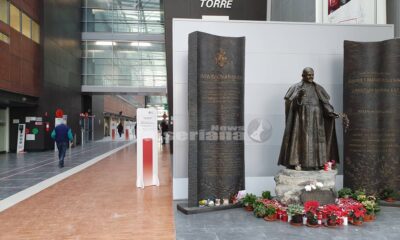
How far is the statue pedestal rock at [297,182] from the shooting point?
17.9ft

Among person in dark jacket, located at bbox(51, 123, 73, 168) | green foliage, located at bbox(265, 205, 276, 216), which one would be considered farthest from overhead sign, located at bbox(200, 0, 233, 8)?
green foliage, located at bbox(265, 205, 276, 216)

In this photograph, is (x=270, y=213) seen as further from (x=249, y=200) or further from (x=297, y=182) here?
(x=297, y=182)

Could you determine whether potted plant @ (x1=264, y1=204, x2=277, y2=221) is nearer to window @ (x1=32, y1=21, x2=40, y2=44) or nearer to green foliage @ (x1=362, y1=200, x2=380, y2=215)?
green foliage @ (x1=362, y1=200, x2=380, y2=215)

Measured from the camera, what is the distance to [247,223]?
494 centimetres

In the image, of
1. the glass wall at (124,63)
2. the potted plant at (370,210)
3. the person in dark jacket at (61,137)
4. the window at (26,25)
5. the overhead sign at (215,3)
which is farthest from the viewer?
the glass wall at (124,63)

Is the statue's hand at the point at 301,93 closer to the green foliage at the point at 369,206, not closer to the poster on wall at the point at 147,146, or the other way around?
the green foliage at the point at 369,206

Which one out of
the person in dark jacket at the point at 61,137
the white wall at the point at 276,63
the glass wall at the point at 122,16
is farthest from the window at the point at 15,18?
the white wall at the point at 276,63

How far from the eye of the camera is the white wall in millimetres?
6812

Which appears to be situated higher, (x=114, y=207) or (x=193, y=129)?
(x=193, y=129)

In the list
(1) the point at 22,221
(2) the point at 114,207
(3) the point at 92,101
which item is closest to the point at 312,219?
(2) the point at 114,207

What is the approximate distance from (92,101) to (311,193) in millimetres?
22807

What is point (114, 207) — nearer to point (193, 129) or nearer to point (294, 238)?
point (193, 129)

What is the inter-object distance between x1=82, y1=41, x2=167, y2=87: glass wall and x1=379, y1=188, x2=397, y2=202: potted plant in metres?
19.6

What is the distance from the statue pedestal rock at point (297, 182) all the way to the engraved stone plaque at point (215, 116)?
2.72 feet
